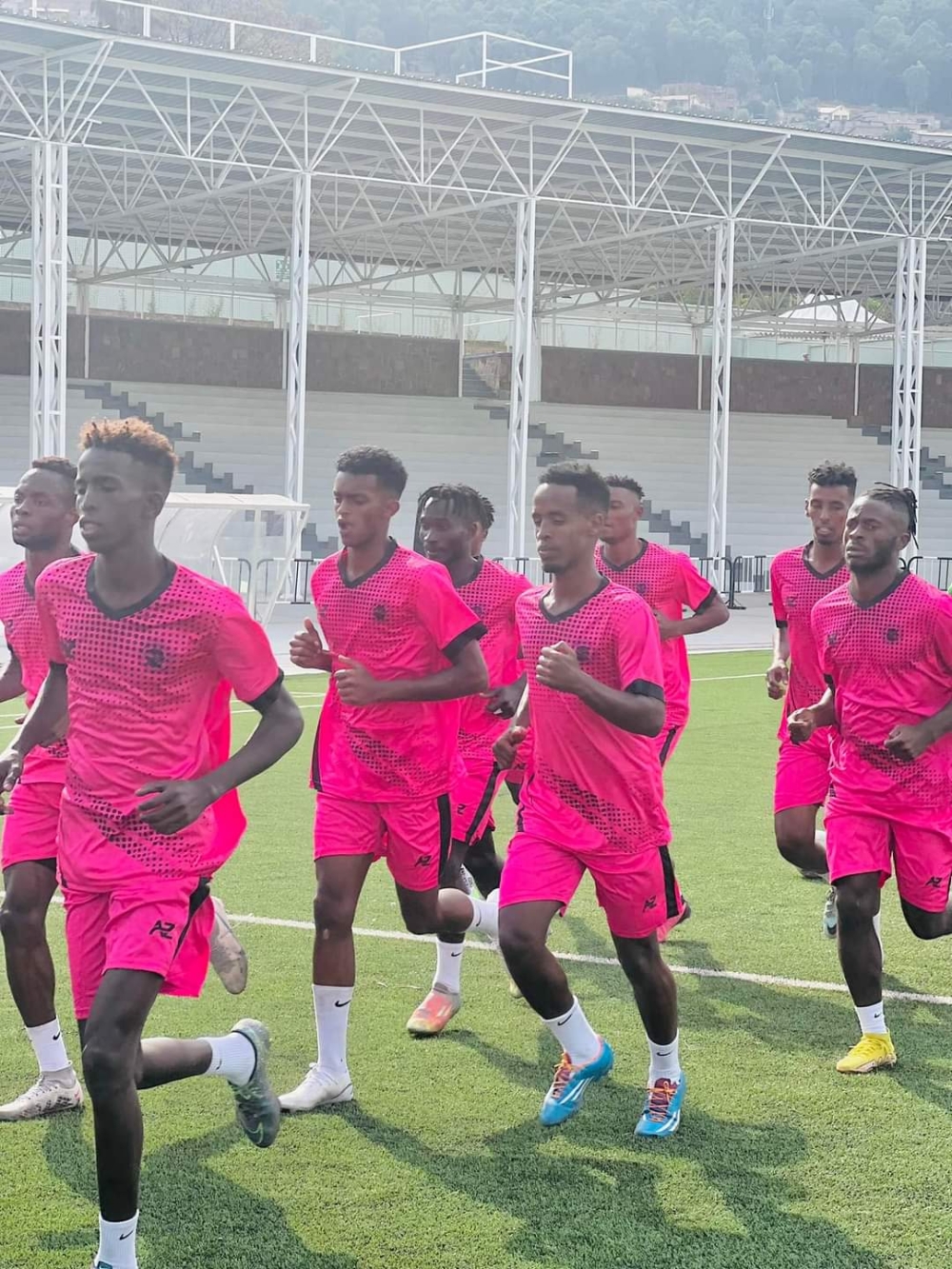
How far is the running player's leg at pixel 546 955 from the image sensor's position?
17.3ft

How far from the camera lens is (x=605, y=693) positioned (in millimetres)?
4957

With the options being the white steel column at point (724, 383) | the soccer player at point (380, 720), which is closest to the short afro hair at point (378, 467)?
the soccer player at point (380, 720)

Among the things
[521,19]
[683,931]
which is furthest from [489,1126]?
[521,19]

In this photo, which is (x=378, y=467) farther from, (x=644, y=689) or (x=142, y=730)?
(x=142, y=730)

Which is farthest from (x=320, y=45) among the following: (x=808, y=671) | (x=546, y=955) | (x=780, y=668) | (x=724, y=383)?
(x=546, y=955)

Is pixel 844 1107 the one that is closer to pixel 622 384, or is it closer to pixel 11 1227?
pixel 11 1227

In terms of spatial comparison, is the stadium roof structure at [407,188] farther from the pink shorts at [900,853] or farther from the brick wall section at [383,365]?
the pink shorts at [900,853]

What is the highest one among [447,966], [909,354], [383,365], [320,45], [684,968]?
[320,45]

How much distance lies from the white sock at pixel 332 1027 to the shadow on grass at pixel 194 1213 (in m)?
0.44

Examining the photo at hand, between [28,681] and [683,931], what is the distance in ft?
11.8

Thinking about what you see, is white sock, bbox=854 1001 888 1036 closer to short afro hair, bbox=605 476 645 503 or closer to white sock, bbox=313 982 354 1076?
white sock, bbox=313 982 354 1076

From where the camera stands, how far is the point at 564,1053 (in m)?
5.45

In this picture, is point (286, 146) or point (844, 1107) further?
point (286, 146)

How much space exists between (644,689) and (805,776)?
2792 millimetres
